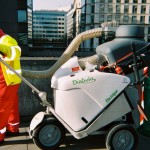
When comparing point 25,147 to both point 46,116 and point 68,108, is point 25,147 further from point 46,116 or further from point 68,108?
point 68,108

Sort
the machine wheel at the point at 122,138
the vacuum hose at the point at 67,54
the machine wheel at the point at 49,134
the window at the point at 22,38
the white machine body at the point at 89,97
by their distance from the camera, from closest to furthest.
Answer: the white machine body at the point at 89,97
the machine wheel at the point at 122,138
the machine wheel at the point at 49,134
the vacuum hose at the point at 67,54
the window at the point at 22,38

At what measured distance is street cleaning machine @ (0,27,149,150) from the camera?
3.34 m

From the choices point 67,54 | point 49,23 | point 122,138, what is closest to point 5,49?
point 67,54

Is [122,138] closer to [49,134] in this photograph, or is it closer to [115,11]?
[49,134]

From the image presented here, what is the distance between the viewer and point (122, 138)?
3562 millimetres

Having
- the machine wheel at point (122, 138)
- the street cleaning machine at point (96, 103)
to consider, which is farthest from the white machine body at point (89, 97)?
the machine wheel at point (122, 138)

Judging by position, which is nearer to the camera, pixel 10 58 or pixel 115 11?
pixel 10 58

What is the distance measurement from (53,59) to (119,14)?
2959 inches

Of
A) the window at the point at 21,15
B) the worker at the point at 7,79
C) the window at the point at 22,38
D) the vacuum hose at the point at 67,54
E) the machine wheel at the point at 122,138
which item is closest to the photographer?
the machine wheel at the point at 122,138

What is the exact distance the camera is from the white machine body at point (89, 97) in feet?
10.9

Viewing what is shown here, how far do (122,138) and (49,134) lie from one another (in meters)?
0.95

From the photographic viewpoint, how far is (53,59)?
493 cm

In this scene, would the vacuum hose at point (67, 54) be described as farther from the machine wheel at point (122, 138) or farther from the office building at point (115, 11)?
the office building at point (115, 11)

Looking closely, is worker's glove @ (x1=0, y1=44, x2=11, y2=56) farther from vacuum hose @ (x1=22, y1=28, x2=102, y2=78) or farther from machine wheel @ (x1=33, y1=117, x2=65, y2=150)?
machine wheel @ (x1=33, y1=117, x2=65, y2=150)
